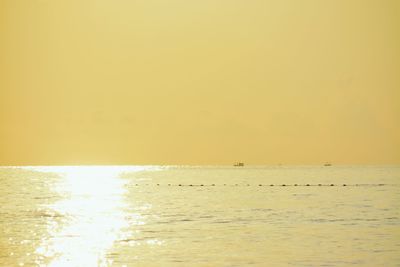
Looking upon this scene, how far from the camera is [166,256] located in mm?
45938

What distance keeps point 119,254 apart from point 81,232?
15740 mm

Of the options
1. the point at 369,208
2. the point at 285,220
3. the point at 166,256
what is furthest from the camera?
the point at 369,208

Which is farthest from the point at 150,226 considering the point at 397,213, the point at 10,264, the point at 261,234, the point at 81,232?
the point at 397,213

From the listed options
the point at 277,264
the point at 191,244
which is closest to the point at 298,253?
the point at 277,264

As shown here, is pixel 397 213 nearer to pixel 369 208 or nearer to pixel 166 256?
pixel 369 208

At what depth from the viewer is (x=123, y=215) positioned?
81812 millimetres

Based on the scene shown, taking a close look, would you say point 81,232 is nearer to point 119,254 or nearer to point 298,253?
point 119,254

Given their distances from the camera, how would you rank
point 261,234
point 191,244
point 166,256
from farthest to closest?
point 261,234, point 191,244, point 166,256

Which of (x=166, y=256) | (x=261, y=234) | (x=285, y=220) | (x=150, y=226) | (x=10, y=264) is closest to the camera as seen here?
(x=10, y=264)

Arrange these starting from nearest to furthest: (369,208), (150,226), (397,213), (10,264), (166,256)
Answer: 1. (10,264)
2. (166,256)
3. (150,226)
4. (397,213)
5. (369,208)

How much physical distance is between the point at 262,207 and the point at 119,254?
49644 millimetres

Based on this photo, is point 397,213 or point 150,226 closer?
point 150,226

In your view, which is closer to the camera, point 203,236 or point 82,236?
point 203,236

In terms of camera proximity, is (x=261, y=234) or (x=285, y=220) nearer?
(x=261, y=234)
